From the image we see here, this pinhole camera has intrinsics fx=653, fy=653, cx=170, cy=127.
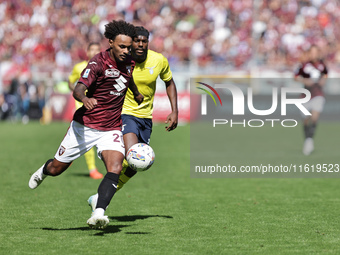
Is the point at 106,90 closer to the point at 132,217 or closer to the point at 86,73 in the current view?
the point at 86,73

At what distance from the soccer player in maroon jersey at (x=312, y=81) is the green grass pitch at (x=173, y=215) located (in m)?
3.80

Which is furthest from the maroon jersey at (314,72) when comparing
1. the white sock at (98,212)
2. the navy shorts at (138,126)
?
the white sock at (98,212)

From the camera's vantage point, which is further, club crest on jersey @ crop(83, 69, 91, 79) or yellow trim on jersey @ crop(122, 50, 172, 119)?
yellow trim on jersey @ crop(122, 50, 172, 119)

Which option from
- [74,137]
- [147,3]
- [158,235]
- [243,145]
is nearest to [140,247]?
[158,235]

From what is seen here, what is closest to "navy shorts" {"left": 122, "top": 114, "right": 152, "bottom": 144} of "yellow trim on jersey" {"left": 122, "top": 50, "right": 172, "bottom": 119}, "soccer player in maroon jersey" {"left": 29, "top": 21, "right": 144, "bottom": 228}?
"yellow trim on jersey" {"left": 122, "top": 50, "right": 172, "bottom": 119}

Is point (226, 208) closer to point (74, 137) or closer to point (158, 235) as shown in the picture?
point (158, 235)

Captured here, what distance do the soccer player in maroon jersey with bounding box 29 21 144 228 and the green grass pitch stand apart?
0.74m

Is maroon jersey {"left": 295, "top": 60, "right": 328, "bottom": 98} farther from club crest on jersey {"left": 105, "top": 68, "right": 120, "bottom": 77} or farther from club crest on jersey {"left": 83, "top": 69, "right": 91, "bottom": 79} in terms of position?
club crest on jersey {"left": 83, "top": 69, "right": 91, "bottom": 79}

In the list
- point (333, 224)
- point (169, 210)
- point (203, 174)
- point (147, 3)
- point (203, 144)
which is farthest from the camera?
point (147, 3)

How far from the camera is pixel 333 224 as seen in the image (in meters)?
7.84

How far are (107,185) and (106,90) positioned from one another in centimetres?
108

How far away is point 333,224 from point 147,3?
26.8 metres

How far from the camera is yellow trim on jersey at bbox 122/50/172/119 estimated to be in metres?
8.51

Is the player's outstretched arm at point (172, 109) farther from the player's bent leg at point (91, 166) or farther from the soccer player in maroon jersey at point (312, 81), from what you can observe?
the soccer player in maroon jersey at point (312, 81)
